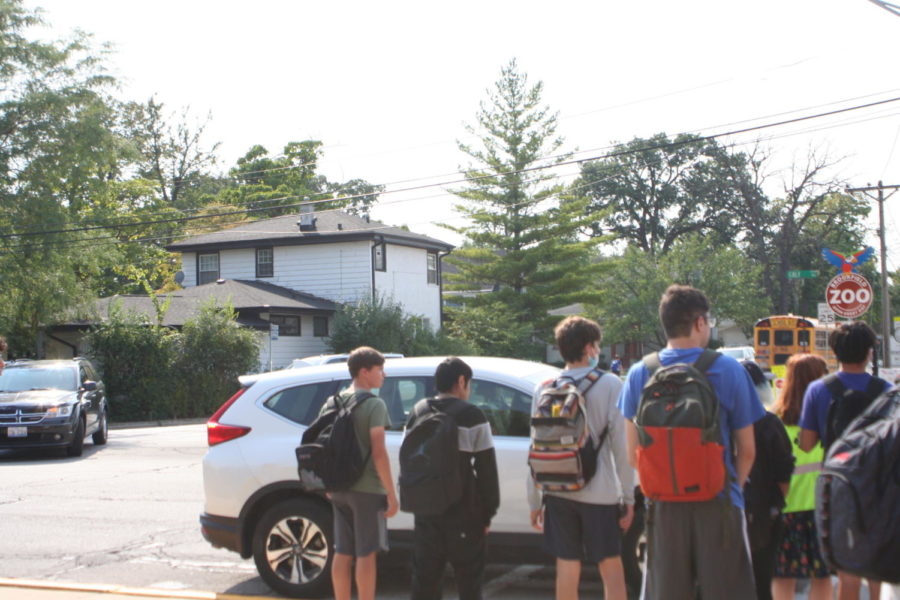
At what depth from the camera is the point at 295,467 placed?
714 centimetres

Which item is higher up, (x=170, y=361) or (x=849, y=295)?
(x=849, y=295)

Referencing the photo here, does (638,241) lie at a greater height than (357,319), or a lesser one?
greater

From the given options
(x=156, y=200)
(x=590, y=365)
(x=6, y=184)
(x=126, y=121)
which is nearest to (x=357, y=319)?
(x=6, y=184)

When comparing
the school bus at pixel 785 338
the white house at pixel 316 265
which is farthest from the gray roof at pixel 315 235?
the school bus at pixel 785 338

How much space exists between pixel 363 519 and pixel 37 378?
14.7 m

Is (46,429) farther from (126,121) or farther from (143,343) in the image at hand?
(126,121)

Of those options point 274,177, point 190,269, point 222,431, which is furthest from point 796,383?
point 274,177

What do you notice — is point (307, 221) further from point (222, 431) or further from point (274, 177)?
point (222, 431)

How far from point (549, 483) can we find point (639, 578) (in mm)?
2022

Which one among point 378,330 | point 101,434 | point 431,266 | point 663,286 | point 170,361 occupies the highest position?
point 431,266

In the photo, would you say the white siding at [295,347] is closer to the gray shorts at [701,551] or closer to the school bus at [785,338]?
the school bus at [785,338]

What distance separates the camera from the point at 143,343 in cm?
2919

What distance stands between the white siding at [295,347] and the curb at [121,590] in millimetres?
27173

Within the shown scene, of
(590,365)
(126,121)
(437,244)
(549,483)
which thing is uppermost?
(126,121)
